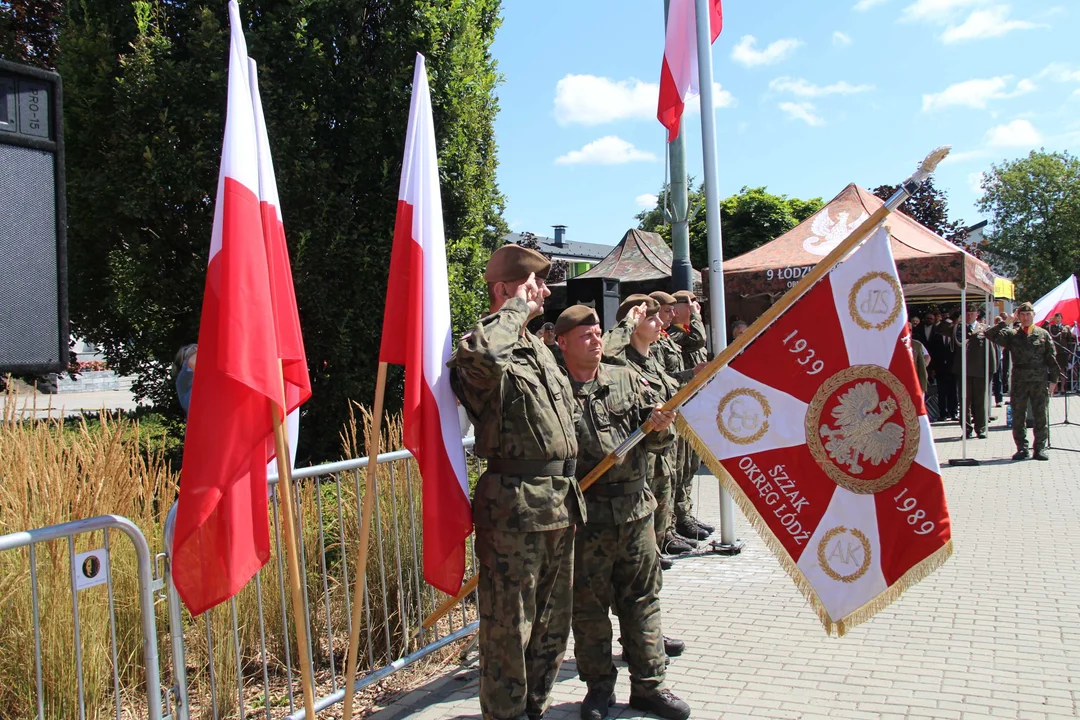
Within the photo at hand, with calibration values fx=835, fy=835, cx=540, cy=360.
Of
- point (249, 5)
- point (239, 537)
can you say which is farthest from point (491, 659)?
point (249, 5)

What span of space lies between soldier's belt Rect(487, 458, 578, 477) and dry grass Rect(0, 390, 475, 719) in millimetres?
958

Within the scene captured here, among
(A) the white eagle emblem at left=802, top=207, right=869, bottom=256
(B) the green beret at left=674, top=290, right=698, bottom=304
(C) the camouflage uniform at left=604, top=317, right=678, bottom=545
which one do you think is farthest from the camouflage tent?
(C) the camouflage uniform at left=604, top=317, right=678, bottom=545

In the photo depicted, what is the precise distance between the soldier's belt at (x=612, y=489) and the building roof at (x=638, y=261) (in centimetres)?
1092

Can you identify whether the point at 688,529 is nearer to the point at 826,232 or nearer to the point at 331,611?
the point at 331,611

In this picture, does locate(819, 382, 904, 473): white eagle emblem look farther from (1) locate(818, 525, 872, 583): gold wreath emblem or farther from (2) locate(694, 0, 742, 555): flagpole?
(2) locate(694, 0, 742, 555): flagpole

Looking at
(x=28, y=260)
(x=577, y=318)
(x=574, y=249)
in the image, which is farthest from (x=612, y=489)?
(x=574, y=249)

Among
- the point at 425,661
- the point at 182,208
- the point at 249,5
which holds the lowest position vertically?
the point at 425,661

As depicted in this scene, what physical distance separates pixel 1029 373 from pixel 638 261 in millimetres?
6931

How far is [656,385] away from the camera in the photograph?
15.7 ft

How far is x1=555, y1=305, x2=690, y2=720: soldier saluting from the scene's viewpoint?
12.6 feet

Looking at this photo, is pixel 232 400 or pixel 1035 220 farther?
pixel 1035 220

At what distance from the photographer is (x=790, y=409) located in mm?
3789

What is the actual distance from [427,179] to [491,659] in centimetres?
202

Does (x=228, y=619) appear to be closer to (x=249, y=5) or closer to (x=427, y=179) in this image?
(x=427, y=179)
